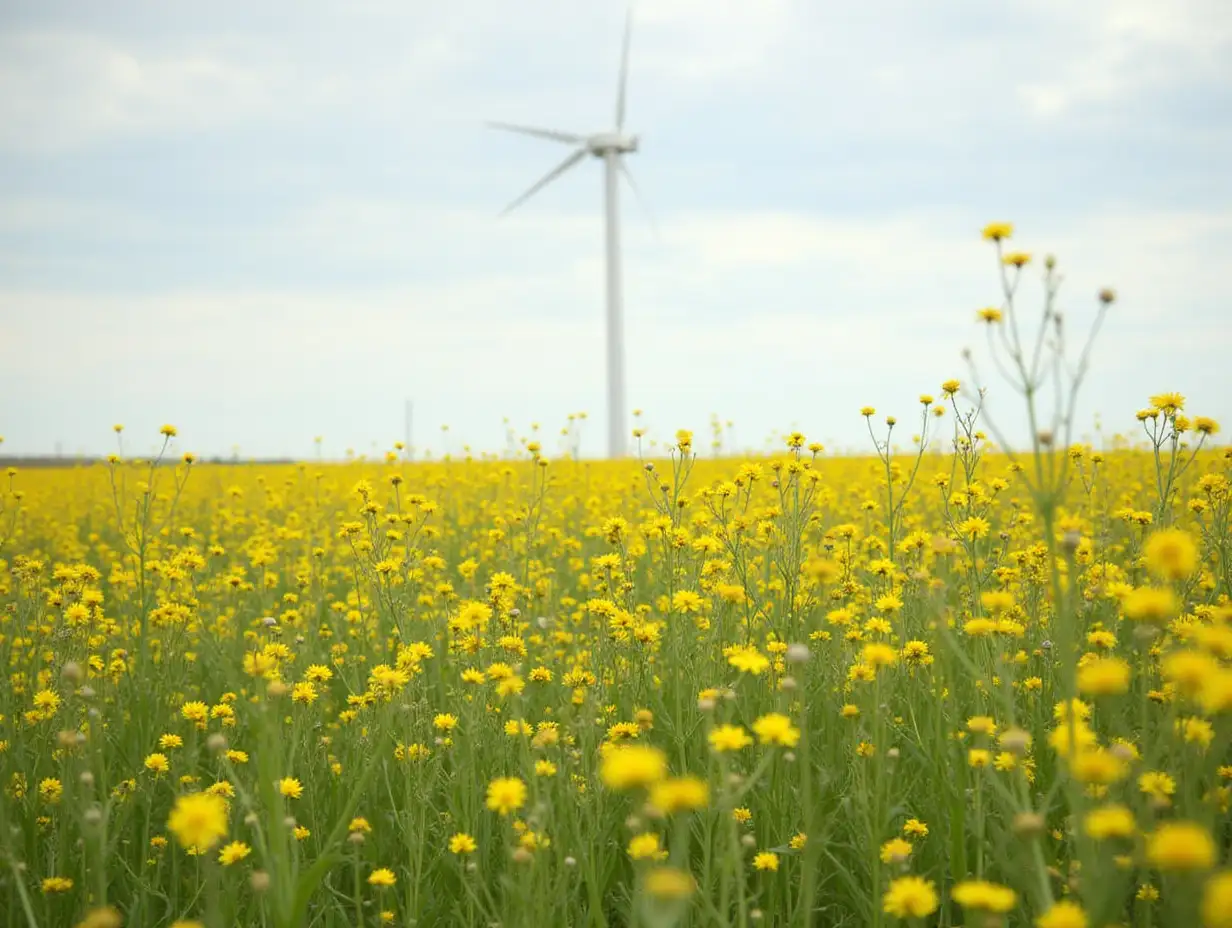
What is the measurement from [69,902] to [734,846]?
2.50 metres

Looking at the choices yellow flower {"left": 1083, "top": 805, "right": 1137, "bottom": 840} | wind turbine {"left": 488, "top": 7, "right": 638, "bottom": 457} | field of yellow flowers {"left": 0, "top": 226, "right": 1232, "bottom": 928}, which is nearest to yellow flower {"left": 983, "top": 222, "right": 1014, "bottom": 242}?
field of yellow flowers {"left": 0, "top": 226, "right": 1232, "bottom": 928}

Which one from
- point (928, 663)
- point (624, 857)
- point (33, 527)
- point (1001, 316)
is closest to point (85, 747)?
point (624, 857)

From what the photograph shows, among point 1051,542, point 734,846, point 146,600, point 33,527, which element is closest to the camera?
point 734,846

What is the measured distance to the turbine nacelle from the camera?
24.5 metres

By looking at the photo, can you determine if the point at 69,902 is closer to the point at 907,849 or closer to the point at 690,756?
the point at 690,756

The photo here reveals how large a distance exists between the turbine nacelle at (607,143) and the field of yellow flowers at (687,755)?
21451 millimetres

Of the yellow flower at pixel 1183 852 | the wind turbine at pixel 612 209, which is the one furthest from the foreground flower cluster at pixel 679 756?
the wind turbine at pixel 612 209

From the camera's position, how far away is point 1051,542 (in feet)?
6.14

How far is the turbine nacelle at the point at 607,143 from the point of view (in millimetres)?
24484

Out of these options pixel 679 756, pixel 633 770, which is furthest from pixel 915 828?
pixel 633 770

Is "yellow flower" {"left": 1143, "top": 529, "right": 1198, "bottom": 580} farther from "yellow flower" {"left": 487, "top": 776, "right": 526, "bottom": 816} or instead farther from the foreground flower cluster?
"yellow flower" {"left": 487, "top": 776, "right": 526, "bottom": 816}

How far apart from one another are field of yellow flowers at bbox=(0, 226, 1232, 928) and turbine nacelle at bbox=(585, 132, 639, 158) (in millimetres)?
21451

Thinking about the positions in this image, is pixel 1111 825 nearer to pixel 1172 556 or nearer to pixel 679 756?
pixel 1172 556

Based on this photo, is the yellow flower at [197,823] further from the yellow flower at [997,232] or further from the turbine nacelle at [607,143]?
the turbine nacelle at [607,143]
